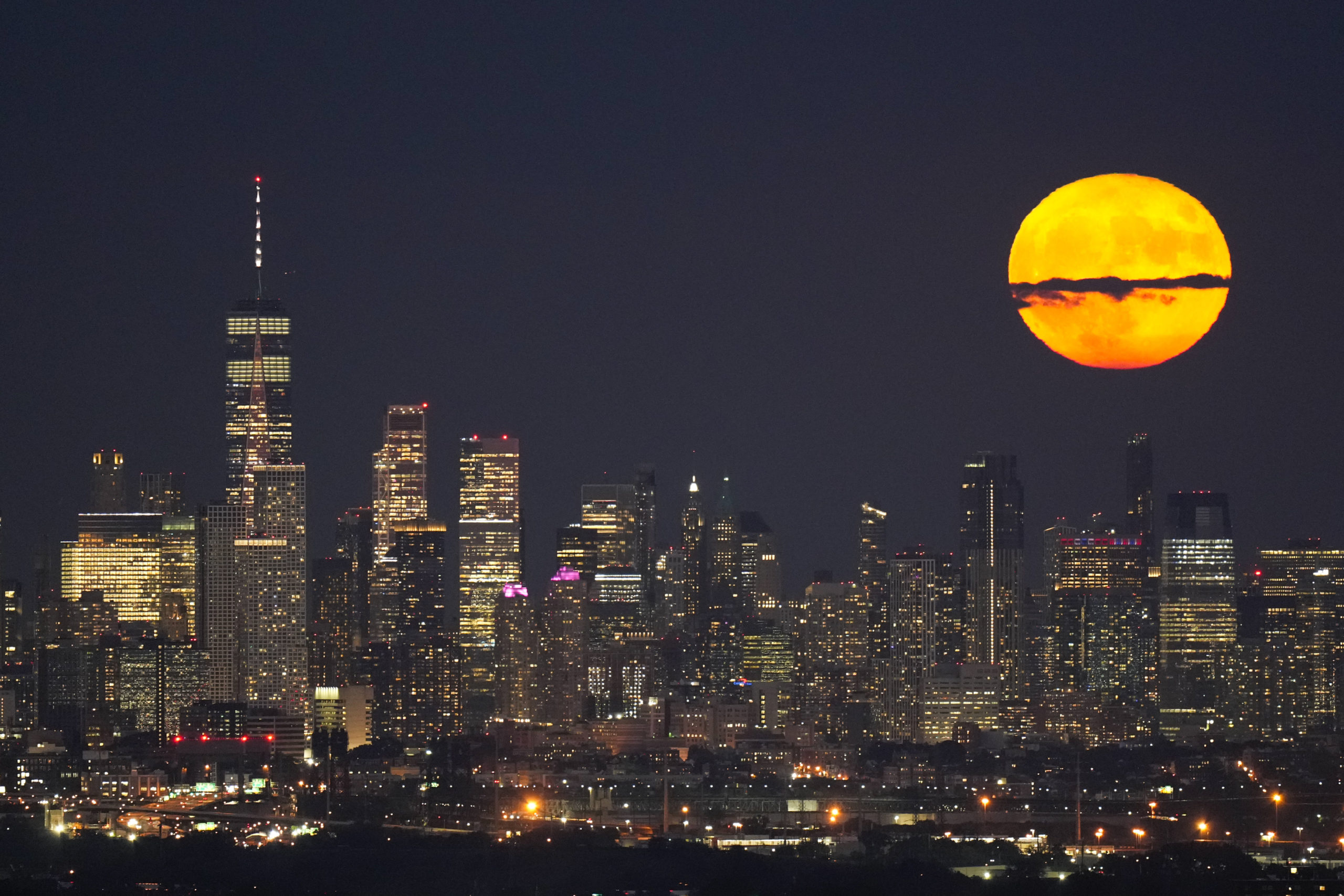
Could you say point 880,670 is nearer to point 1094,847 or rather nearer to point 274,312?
point 274,312

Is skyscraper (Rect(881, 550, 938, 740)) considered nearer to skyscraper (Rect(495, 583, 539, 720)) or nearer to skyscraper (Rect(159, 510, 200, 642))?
skyscraper (Rect(495, 583, 539, 720))

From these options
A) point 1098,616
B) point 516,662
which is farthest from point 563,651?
point 1098,616

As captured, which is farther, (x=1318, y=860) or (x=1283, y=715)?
(x=1283, y=715)

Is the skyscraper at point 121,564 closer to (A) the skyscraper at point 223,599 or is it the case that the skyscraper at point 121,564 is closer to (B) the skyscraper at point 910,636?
(A) the skyscraper at point 223,599

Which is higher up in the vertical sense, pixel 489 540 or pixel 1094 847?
pixel 489 540

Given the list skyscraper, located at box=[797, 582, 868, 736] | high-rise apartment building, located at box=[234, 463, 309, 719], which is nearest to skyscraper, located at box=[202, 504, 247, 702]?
high-rise apartment building, located at box=[234, 463, 309, 719]

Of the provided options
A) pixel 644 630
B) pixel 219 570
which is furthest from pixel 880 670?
pixel 219 570

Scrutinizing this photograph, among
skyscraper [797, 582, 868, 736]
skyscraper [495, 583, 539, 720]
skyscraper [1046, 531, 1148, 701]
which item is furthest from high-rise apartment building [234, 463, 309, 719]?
skyscraper [1046, 531, 1148, 701]

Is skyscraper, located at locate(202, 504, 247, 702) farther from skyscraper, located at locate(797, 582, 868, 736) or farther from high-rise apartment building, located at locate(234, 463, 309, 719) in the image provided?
skyscraper, located at locate(797, 582, 868, 736)

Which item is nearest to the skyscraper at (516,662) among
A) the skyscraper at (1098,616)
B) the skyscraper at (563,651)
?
the skyscraper at (563,651)
